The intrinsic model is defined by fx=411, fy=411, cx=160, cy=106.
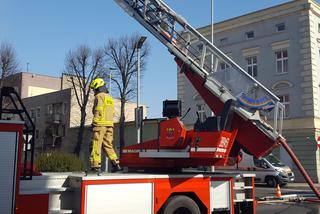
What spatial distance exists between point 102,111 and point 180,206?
2.38 metres

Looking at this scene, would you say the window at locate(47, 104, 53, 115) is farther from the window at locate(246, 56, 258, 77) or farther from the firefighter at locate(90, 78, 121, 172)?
the firefighter at locate(90, 78, 121, 172)

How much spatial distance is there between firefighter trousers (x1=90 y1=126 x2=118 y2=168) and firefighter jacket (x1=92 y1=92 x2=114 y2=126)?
0.34 feet

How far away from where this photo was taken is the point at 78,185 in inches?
252

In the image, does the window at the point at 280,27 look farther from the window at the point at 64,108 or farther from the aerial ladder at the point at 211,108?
the window at the point at 64,108

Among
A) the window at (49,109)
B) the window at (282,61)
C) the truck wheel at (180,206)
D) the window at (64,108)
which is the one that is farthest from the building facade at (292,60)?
the window at (49,109)

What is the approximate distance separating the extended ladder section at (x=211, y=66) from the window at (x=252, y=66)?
25.5 meters

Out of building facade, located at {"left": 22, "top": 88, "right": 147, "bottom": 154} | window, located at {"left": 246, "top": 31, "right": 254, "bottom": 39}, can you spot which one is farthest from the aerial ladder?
building facade, located at {"left": 22, "top": 88, "right": 147, "bottom": 154}

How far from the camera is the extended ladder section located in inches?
338

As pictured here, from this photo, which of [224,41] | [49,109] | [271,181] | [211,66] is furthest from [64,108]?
[211,66]

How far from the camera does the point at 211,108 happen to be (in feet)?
30.3

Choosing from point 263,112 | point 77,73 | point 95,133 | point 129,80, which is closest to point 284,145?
point 263,112

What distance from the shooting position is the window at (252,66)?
1348 inches

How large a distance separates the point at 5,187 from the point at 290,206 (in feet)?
33.7

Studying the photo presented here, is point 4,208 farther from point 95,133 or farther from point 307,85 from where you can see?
point 307,85
